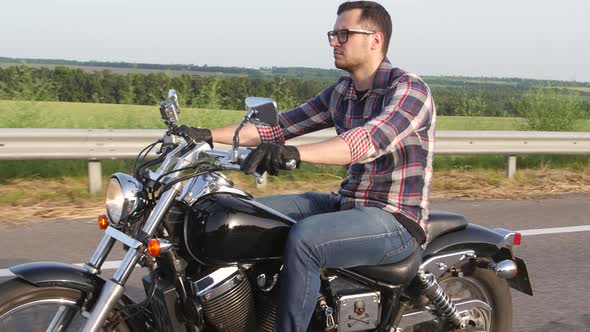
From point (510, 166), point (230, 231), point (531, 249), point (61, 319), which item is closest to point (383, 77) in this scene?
point (230, 231)

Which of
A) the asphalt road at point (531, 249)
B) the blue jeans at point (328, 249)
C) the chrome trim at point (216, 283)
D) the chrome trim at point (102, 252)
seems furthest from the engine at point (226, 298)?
the asphalt road at point (531, 249)

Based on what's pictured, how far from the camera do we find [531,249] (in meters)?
5.87

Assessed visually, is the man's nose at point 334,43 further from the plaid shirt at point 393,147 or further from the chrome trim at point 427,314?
the chrome trim at point 427,314

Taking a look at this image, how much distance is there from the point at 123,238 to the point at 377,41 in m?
1.49

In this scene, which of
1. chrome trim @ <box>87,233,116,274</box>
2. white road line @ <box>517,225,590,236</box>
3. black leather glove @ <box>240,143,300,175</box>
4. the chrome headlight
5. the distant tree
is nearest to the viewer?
black leather glove @ <box>240,143,300,175</box>

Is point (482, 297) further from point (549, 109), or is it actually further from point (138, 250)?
point (549, 109)

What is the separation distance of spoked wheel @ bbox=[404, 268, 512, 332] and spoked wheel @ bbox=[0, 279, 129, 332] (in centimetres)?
153

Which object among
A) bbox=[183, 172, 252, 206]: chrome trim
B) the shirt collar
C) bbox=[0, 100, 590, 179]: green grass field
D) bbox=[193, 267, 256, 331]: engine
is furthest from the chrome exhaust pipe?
bbox=[0, 100, 590, 179]: green grass field

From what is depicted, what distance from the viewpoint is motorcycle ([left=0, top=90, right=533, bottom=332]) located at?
9.11 feet

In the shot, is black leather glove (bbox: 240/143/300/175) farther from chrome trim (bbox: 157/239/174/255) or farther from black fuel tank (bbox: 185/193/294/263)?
chrome trim (bbox: 157/239/174/255)

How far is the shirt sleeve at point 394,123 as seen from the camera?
3.15m

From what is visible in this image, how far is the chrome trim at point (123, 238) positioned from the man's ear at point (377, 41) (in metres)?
1.43

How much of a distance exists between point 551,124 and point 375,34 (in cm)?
849

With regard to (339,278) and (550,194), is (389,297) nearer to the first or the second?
(339,278)
